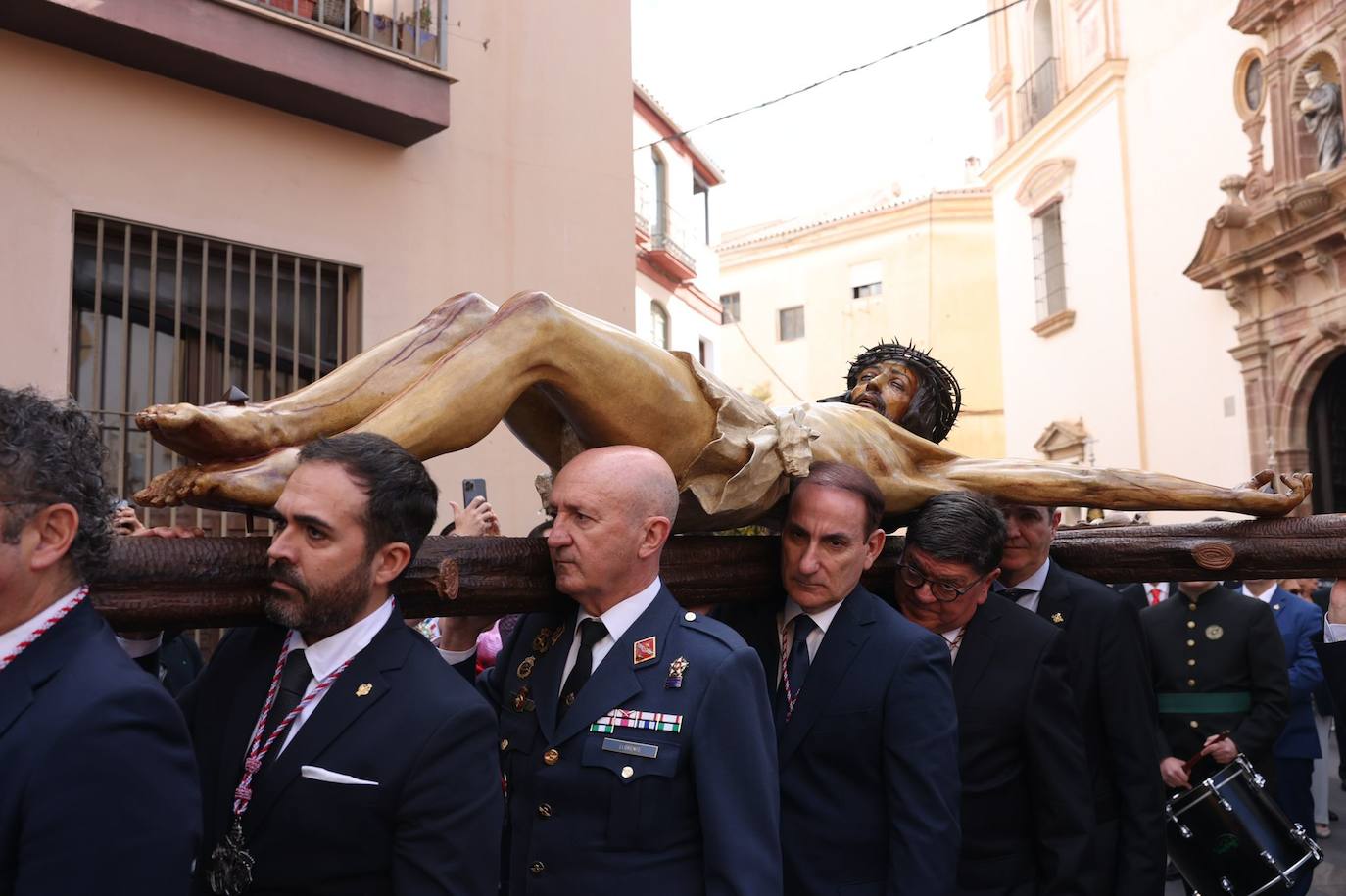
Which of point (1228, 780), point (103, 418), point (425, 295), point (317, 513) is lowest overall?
point (1228, 780)

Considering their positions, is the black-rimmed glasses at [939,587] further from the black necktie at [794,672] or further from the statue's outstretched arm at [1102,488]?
the statue's outstretched arm at [1102,488]

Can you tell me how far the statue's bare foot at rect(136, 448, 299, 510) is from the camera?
221 cm

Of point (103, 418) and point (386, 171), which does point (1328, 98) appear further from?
point (103, 418)

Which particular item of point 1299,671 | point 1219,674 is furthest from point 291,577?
point 1299,671

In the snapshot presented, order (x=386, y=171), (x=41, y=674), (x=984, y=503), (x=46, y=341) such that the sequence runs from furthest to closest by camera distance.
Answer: (x=386, y=171) < (x=46, y=341) < (x=984, y=503) < (x=41, y=674)

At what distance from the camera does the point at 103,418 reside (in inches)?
252

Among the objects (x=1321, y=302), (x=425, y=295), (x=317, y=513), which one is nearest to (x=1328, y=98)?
(x=1321, y=302)

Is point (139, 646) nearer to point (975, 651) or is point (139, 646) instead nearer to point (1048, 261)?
point (975, 651)

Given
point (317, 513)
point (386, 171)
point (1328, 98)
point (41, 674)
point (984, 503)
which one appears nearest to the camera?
point (41, 674)

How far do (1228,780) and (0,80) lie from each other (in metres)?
6.66

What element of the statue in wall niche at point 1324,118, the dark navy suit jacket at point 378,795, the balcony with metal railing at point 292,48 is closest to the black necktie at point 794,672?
the dark navy suit jacket at point 378,795

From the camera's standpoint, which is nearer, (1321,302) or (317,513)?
(317,513)

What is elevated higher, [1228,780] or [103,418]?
[103,418]

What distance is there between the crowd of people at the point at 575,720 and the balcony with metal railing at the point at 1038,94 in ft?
54.1
